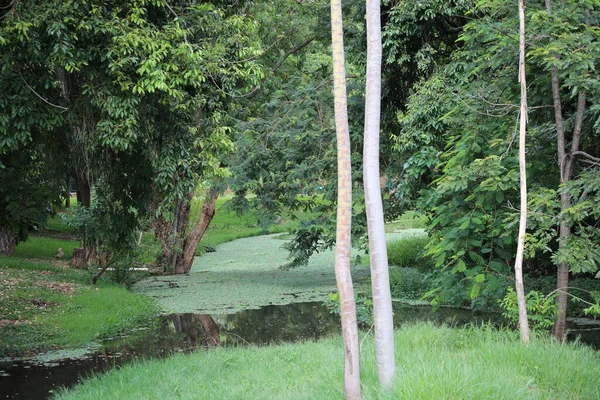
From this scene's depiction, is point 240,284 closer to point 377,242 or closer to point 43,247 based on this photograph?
point 43,247

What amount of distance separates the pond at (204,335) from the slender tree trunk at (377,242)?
4.36 m

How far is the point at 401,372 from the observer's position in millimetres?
5785

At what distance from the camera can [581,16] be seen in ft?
27.2

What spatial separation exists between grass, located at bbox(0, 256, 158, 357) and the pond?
0.57 m

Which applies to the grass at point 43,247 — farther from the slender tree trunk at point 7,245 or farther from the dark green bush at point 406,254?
the dark green bush at point 406,254

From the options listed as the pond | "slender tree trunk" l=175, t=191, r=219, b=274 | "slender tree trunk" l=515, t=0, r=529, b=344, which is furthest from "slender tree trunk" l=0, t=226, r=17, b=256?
"slender tree trunk" l=515, t=0, r=529, b=344

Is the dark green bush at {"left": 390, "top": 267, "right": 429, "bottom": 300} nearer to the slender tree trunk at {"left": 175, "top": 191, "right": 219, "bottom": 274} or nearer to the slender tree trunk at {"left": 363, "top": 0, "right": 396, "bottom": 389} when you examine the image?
the slender tree trunk at {"left": 175, "top": 191, "right": 219, "bottom": 274}

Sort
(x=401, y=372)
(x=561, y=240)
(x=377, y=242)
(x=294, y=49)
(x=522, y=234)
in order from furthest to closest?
1. (x=294, y=49)
2. (x=561, y=240)
3. (x=522, y=234)
4. (x=401, y=372)
5. (x=377, y=242)

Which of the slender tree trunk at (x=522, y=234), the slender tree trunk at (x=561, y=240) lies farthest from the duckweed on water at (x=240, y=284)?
the slender tree trunk at (x=522, y=234)

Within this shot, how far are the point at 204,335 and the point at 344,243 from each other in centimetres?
820

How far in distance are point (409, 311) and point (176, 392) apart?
7869 mm

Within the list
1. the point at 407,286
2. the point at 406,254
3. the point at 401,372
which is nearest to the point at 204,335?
the point at 407,286

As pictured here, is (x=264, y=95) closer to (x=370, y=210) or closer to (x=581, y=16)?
(x=581, y=16)

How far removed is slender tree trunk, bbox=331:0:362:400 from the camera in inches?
216
